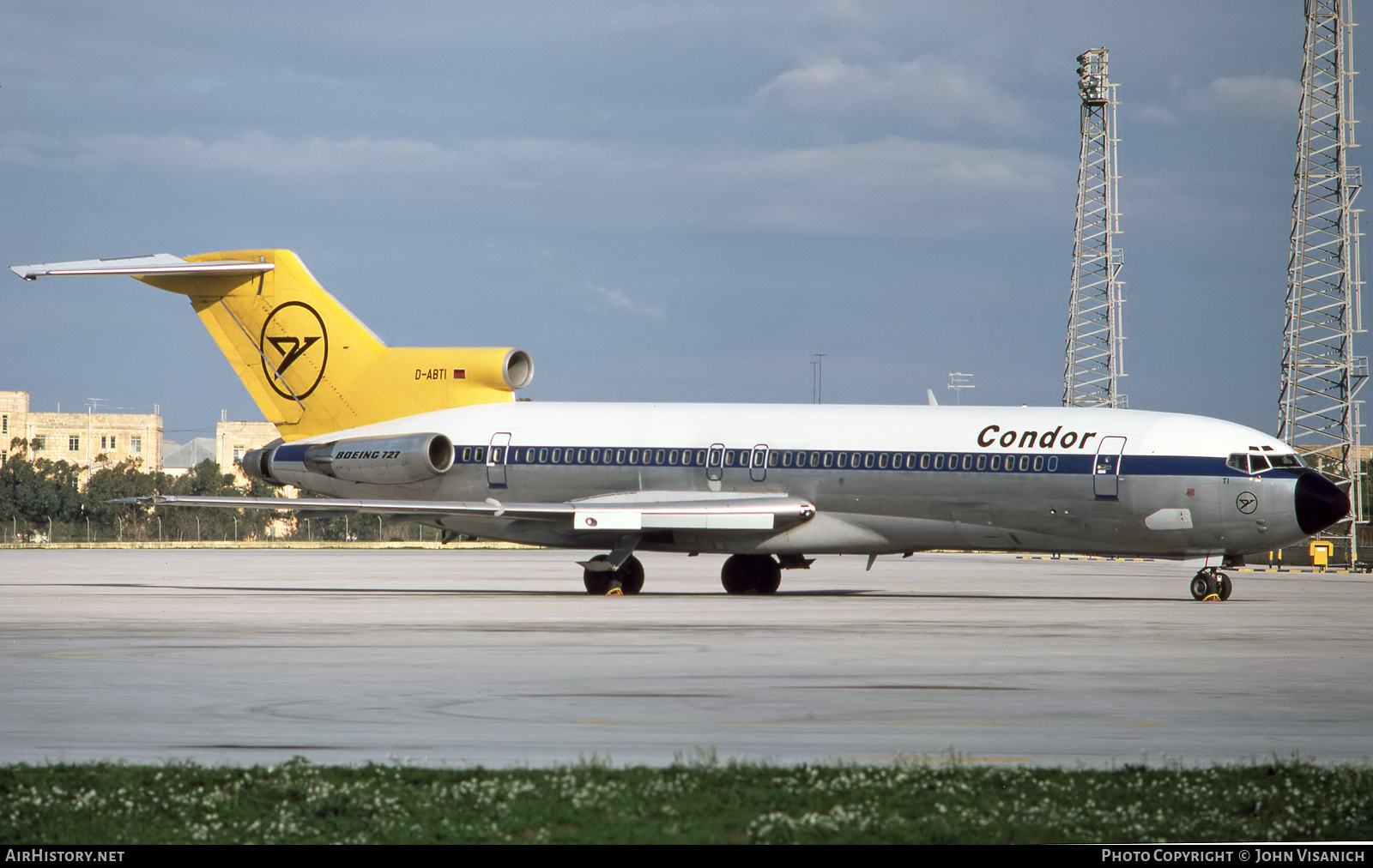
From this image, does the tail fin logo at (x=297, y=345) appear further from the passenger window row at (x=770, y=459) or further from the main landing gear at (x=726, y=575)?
the main landing gear at (x=726, y=575)

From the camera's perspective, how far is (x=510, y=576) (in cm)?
4262

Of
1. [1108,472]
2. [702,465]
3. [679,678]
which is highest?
[702,465]

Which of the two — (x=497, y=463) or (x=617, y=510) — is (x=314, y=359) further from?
(x=617, y=510)

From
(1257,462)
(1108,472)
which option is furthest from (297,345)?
(1257,462)

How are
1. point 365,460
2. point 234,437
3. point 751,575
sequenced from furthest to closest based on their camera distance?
point 234,437 → point 365,460 → point 751,575

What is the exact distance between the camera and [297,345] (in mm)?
35469

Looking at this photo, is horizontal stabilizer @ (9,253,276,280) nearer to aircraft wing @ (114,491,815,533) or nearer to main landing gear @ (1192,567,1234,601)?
aircraft wing @ (114,491,815,533)

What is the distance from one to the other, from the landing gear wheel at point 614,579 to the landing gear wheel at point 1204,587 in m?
10.4

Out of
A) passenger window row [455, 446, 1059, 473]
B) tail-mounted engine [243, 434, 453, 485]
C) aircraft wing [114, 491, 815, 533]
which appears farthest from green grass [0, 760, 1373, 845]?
tail-mounted engine [243, 434, 453, 485]

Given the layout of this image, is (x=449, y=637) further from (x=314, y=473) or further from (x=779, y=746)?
(x=314, y=473)

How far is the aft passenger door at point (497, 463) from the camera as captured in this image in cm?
3341

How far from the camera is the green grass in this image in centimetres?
788

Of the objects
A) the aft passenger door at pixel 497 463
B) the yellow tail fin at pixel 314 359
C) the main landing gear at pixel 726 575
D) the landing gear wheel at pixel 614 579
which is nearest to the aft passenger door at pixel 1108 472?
the main landing gear at pixel 726 575

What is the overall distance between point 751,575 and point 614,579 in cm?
301
